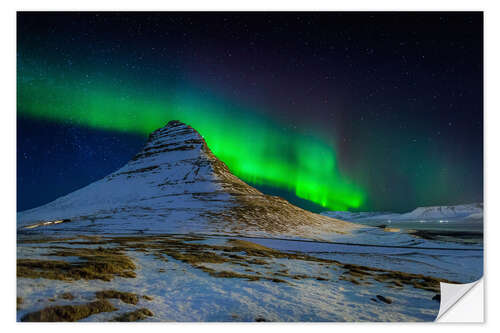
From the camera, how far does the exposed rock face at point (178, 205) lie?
35013 millimetres

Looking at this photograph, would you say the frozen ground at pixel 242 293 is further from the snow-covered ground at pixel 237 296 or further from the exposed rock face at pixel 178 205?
the exposed rock face at pixel 178 205

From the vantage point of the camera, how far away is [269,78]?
1378 centimetres

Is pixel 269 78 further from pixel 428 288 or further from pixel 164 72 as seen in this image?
pixel 428 288

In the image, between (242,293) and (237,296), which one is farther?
(242,293)

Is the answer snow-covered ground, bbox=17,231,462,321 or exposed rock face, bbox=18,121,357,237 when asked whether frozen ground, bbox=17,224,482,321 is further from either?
exposed rock face, bbox=18,121,357,237

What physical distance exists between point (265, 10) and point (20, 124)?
10.4 m

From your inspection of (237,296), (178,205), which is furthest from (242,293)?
(178,205)

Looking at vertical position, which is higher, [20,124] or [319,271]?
[20,124]

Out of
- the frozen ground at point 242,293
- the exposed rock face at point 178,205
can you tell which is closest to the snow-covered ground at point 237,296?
the frozen ground at point 242,293

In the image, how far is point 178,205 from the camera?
164 feet

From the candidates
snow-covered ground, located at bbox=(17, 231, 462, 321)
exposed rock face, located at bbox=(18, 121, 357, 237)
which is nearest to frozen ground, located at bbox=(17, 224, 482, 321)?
snow-covered ground, located at bbox=(17, 231, 462, 321)

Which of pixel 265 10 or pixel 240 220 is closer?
pixel 265 10

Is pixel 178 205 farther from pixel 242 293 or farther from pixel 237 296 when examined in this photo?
pixel 237 296
